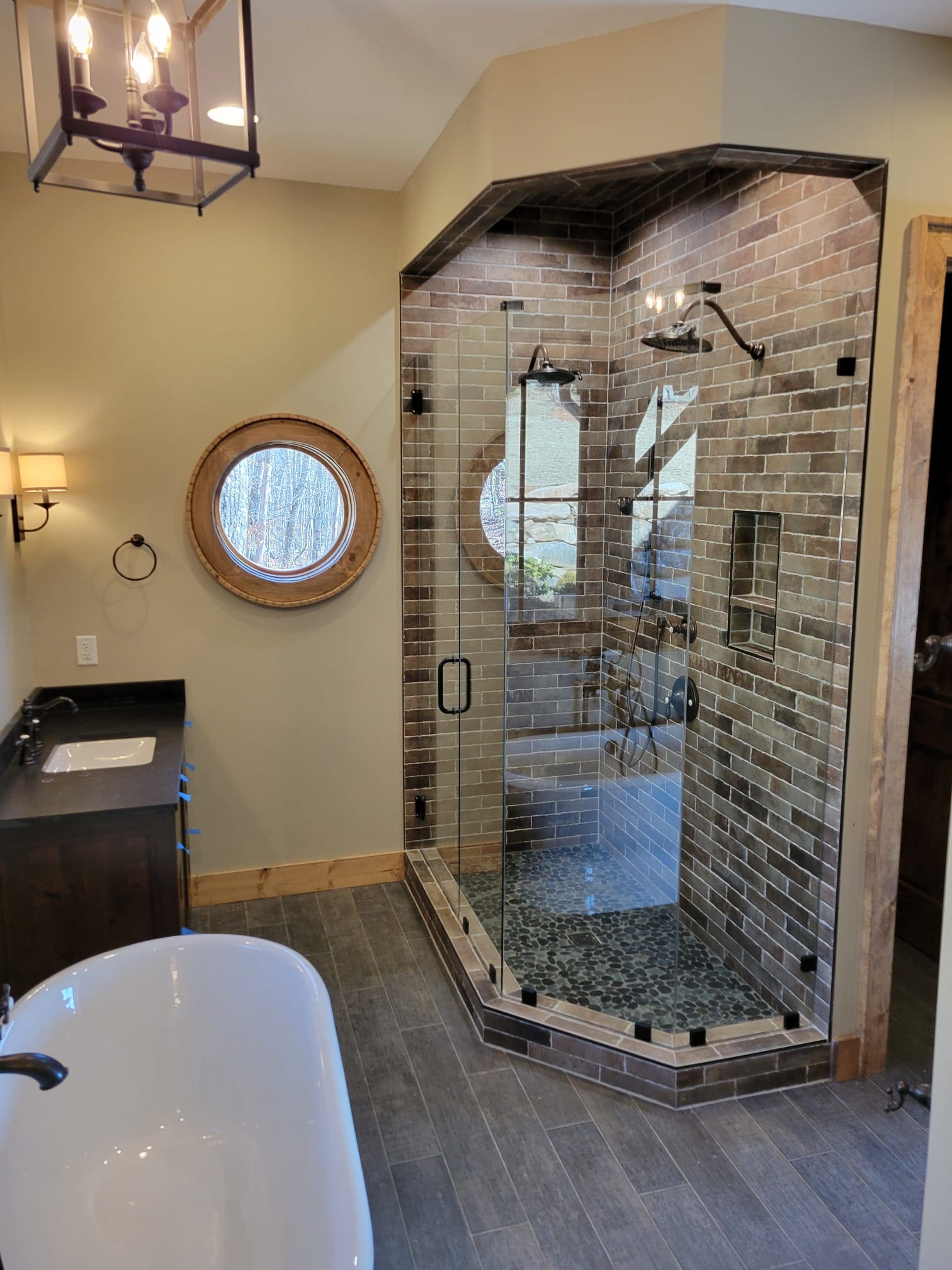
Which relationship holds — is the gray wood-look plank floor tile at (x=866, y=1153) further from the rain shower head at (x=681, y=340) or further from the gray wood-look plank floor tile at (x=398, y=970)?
the rain shower head at (x=681, y=340)

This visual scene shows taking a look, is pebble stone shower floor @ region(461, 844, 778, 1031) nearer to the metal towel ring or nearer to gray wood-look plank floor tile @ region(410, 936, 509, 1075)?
gray wood-look plank floor tile @ region(410, 936, 509, 1075)

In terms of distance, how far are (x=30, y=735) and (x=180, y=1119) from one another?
53.6 inches

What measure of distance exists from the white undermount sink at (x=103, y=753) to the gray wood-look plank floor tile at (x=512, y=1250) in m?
1.79

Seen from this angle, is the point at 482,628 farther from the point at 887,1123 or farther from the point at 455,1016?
the point at 887,1123

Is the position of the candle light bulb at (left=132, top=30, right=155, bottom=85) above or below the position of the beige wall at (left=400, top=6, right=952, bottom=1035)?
below

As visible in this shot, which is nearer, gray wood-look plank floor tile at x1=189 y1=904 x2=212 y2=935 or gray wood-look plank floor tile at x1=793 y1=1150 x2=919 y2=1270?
gray wood-look plank floor tile at x1=793 y1=1150 x2=919 y2=1270

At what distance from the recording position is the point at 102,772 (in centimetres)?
289

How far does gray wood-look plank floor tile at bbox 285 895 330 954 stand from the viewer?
3.55 metres

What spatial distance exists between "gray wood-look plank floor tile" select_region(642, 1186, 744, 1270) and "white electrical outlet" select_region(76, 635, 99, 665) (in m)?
2.71

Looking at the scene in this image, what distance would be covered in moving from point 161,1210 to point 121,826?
0.98 metres

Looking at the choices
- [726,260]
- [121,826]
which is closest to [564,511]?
[726,260]

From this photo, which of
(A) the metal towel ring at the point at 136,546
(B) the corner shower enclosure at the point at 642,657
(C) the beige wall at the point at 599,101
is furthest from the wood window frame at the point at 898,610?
(A) the metal towel ring at the point at 136,546

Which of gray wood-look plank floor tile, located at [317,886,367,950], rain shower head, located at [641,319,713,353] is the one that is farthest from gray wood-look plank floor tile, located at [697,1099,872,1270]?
rain shower head, located at [641,319,713,353]

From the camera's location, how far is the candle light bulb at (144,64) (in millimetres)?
1400
